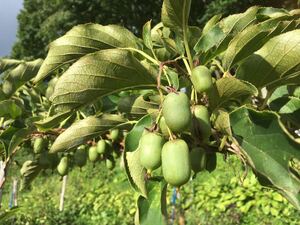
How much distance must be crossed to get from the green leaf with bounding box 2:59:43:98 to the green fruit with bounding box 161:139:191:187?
0.73 metres

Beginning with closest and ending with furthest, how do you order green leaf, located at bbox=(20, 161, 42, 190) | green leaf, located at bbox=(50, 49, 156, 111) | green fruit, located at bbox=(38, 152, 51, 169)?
1. green leaf, located at bbox=(50, 49, 156, 111)
2. green fruit, located at bbox=(38, 152, 51, 169)
3. green leaf, located at bbox=(20, 161, 42, 190)

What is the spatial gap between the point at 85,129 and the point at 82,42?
0.17 metres

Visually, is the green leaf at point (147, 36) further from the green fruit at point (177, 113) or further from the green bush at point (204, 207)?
the green bush at point (204, 207)

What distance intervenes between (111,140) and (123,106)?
59 cm

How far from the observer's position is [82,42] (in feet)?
2.79

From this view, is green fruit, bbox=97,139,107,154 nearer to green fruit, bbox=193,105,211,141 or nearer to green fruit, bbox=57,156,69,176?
green fruit, bbox=57,156,69,176

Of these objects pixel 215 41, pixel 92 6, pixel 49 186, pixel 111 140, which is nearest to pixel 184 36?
pixel 215 41

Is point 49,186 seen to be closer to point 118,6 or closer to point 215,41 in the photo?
point 215,41

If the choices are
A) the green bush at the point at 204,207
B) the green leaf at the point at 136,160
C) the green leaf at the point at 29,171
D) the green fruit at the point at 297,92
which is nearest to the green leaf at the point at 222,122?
the green leaf at the point at 136,160

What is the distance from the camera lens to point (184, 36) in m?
0.84

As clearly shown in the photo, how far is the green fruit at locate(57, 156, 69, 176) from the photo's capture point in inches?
64.1

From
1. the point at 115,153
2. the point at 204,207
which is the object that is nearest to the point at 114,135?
the point at 115,153

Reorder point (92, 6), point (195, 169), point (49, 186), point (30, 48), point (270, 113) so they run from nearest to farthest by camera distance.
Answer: point (270, 113) → point (195, 169) → point (49, 186) → point (92, 6) → point (30, 48)

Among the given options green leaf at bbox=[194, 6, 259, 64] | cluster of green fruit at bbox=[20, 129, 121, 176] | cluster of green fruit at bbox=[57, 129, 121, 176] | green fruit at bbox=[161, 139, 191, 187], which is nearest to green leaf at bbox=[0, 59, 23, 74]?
cluster of green fruit at bbox=[20, 129, 121, 176]
